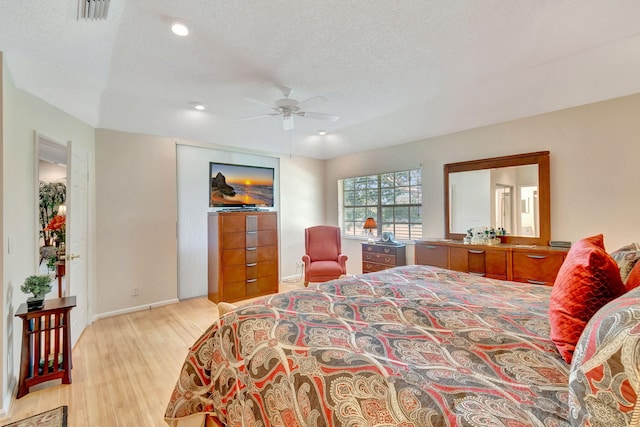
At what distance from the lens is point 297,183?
5.88 m

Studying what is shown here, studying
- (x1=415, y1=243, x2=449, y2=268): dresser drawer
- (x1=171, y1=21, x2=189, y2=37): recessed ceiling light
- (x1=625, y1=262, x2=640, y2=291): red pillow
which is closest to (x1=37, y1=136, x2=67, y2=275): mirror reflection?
(x1=171, y1=21, x2=189, y2=37): recessed ceiling light

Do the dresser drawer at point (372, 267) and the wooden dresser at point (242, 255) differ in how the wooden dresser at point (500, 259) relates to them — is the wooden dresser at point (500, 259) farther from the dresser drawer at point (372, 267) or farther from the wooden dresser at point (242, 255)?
the wooden dresser at point (242, 255)

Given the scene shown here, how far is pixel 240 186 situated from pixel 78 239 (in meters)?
2.38

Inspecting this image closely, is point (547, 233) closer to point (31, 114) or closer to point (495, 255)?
point (495, 255)

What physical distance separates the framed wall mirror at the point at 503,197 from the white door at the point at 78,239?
4.61m

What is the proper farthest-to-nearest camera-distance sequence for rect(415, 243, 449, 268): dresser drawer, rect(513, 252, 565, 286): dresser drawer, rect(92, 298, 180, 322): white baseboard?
rect(415, 243, 449, 268): dresser drawer
rect(92, 298, 180, 322): white baseboard
rect(513, 252, 565, 286): dresser drawer

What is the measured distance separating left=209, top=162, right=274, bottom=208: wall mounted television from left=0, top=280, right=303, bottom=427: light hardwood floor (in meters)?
1.89

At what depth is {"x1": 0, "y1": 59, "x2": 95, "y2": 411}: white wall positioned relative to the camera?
2045mm

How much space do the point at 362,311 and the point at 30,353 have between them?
106 inches

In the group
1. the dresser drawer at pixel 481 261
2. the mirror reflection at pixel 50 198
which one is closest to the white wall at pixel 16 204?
the mirror reflection at pixel 50 198

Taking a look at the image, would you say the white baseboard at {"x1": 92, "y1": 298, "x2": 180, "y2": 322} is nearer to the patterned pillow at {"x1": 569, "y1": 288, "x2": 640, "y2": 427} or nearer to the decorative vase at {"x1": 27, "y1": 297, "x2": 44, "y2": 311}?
the decorative vase at {"x1": 27, "y1": 297, "x2": 44, "y2": 311}

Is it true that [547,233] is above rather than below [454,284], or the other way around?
above

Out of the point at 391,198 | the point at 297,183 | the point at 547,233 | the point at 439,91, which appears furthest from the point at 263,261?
the point at 547,233

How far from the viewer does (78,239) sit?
313 centimetres
